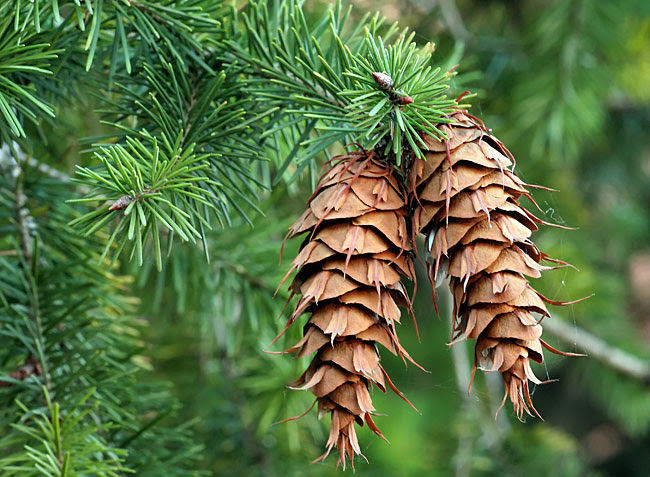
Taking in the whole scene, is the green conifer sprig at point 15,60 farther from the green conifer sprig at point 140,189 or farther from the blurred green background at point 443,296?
the blurred green background at point 443,296

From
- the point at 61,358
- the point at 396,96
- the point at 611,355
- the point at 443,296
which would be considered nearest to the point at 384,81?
the point at 396,96

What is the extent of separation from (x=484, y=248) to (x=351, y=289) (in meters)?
0.10

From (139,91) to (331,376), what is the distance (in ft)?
1.11

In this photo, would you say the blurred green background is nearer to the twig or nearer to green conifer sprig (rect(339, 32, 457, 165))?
the twig

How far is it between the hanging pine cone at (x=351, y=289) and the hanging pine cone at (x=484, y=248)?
0.03 metres

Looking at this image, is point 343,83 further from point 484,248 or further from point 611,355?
point 611,355

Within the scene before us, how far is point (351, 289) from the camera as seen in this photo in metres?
0.40

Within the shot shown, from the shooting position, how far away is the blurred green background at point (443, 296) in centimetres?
77

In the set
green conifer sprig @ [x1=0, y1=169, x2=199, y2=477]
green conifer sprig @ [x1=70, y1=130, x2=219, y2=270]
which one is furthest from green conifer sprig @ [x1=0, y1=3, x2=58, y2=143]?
green conifer sprig @ [x1=0, y1=169, x2=199, y2=477]

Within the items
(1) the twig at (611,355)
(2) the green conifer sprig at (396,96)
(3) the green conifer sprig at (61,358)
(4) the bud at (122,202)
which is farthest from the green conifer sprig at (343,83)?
(1) the twig at (611,355)

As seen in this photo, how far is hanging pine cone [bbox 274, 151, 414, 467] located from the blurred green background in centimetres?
27

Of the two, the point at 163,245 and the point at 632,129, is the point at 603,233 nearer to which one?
the point at 632,129

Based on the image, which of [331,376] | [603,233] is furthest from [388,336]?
[603,233]

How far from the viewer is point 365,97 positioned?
1.33ft
